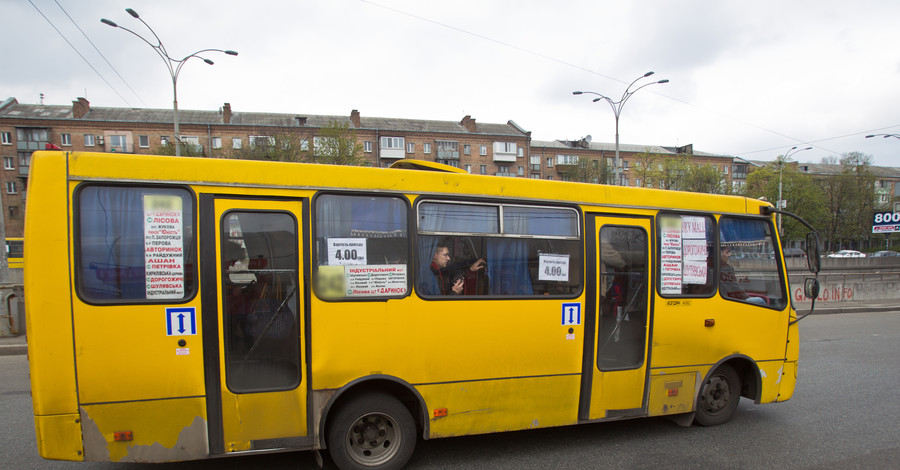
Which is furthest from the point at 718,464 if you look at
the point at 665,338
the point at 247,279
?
the point at 247,279

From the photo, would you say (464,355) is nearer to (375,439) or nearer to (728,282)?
(375,439)

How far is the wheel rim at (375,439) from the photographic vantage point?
3930 millimetres

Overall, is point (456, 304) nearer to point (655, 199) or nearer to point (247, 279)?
point (247, 279)

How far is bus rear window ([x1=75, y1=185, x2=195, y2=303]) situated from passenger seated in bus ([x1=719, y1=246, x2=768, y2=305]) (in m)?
5.28

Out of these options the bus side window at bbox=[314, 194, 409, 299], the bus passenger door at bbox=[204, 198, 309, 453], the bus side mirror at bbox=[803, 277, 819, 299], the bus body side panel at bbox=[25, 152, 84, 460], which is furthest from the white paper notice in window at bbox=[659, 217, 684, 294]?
the bus body side panel at bbox=[25, 152, 84, 460]

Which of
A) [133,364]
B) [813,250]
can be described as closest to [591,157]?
[813,250]

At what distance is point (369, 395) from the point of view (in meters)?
3.89

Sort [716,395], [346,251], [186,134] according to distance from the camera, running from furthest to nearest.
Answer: [186,134], [716,395], [346,251]

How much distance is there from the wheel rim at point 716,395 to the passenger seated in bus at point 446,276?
10.5ft

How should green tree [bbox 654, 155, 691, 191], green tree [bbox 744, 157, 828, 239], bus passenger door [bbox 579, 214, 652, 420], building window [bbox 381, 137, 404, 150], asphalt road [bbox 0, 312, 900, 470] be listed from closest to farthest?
1. asphalt road [bbox 0, 312, 900, 470]
2. bus passenger door [bbox 579, 214, 652, 420]
3. green tree [bbox 654, 155, 691, 191]
4. building window [bbox 381, 137, 404, 150]
5. green tree [bbox 744, 157, 828, 239]

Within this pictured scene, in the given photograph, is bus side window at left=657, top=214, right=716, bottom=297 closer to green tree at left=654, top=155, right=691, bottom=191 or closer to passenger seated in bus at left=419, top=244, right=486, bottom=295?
passenger seated in bus at left=419, top=244, right=486, bottom=295

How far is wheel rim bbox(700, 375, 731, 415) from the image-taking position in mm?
5238

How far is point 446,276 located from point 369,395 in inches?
47.4

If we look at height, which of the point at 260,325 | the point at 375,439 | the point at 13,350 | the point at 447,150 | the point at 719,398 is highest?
the point at 447,150
